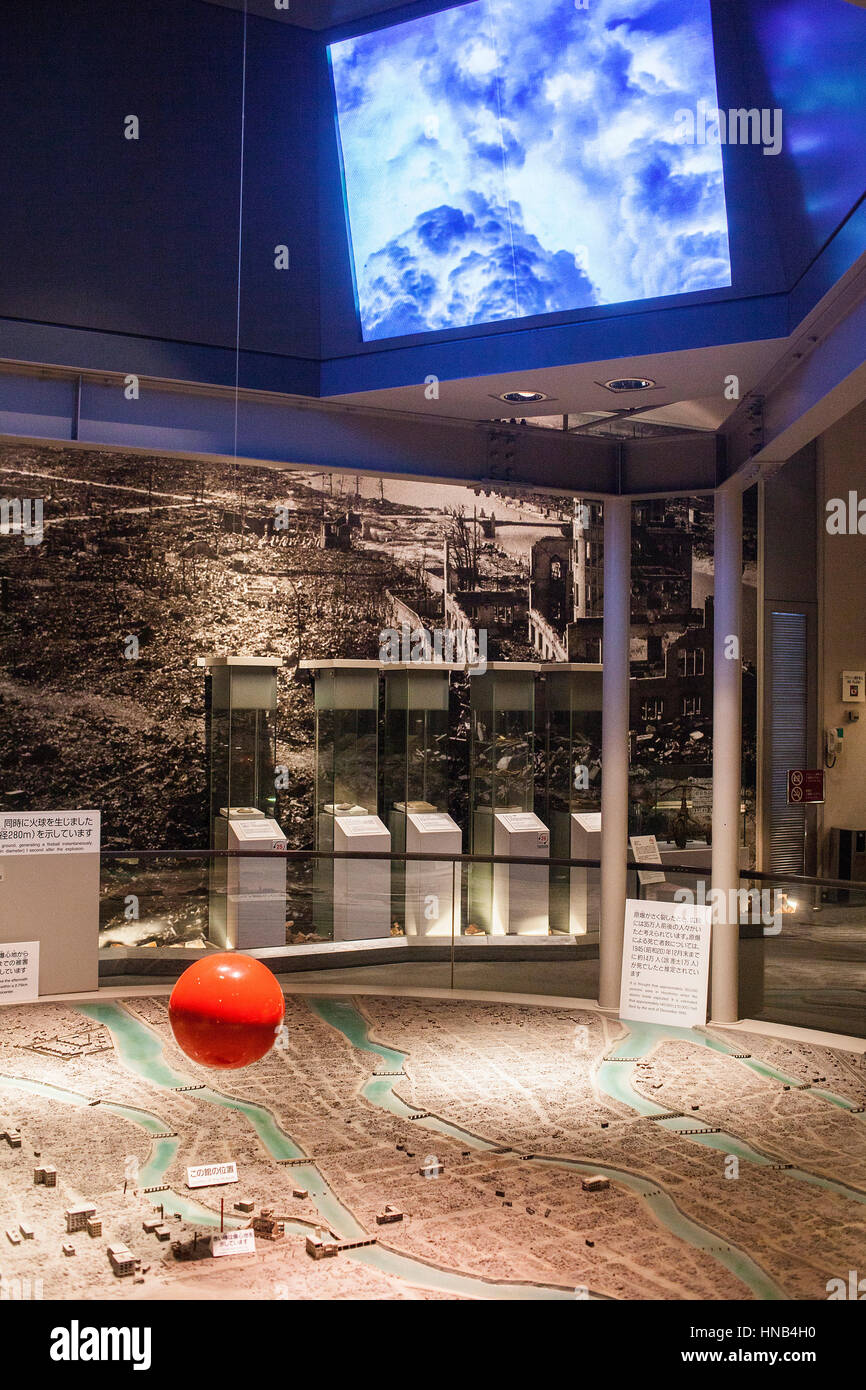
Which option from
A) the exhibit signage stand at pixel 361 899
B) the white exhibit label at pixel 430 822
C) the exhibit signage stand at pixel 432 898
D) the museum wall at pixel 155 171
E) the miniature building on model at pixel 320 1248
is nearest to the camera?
the miniature building on model at pixel 320 1248

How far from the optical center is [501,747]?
11945 mm

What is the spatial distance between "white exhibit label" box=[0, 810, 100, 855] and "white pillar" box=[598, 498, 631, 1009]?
3.92m

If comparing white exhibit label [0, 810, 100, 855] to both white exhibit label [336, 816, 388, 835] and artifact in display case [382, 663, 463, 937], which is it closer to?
white exhibit label [336, 816, 388, 835]

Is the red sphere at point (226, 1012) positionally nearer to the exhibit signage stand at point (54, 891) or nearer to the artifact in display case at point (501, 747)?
the exhibit signage stand at point (54, 891)

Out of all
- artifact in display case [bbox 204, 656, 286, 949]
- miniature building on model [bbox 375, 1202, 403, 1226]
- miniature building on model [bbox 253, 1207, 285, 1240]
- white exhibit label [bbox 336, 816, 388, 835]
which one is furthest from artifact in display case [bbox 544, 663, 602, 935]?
miniature building on model [bbox 253, 1207, 285, 1240]

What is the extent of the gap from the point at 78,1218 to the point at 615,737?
5.04m

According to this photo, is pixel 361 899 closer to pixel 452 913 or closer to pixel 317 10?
pixel 452 913

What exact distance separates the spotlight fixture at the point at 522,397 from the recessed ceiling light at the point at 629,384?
1.42 feet

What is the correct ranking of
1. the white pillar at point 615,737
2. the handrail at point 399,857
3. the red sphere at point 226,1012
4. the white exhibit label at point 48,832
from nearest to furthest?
the red sphere at point 226,1012, the white exhibit label at point 48,832, the white pillar at point 615,737, the handrail at point 399,857

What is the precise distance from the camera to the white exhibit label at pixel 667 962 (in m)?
7.70

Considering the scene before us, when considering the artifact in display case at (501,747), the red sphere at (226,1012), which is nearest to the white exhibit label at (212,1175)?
the red sphere at (226,1012)

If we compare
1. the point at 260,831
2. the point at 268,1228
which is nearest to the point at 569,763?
the point at 260,831

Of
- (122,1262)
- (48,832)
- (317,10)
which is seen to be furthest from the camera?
(48,832)

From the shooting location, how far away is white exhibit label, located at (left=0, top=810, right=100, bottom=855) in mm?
8156
